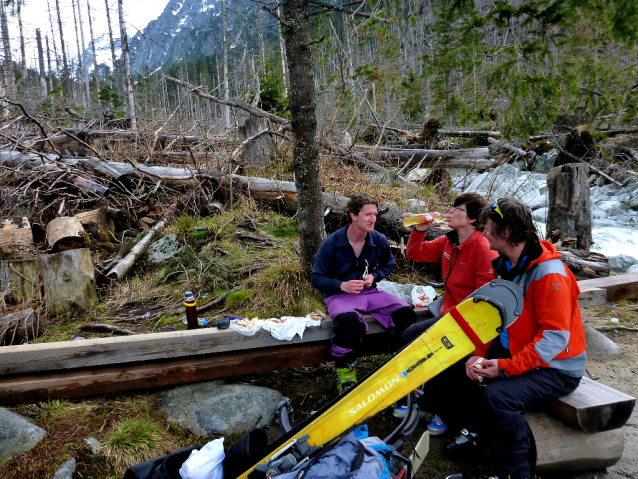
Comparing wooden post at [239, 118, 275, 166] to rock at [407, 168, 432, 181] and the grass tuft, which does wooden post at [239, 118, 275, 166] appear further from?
the grass tuft

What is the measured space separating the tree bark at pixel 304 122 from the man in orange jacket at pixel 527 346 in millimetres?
1999

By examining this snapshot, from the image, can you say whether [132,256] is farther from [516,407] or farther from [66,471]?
[516,407]

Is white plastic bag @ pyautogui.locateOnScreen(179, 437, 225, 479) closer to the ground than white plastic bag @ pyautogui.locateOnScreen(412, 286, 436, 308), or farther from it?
closer to the ground

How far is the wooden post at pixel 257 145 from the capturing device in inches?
316

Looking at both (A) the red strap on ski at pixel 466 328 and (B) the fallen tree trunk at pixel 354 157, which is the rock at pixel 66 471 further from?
(B) the fallen tree trunk at pixel 354 157

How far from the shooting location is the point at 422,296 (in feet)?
12.7

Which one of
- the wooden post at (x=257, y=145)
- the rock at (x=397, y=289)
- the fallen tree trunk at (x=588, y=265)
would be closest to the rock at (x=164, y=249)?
the wooden post at (x=257, y=145)

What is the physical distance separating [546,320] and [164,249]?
5.09 m

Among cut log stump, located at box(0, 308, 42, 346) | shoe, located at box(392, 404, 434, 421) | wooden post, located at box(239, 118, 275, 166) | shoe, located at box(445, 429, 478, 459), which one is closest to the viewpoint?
shoe, located at box(445, 429, 478, 459)

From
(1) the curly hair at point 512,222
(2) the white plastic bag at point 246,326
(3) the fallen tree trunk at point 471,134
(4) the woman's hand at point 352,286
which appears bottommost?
(2) the white plastic bag at point 246,326

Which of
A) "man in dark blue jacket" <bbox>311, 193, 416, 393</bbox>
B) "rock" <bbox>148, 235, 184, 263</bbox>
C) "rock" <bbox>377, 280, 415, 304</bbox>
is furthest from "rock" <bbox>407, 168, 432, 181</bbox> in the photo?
"man in dark blue jacket" <bbox>311, 193, 416, 393</bbox>

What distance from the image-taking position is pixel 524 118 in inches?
204

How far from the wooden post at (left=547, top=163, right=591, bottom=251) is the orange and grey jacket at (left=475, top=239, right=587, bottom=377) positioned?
433cm

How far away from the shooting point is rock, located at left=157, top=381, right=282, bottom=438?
2956 millimetres
